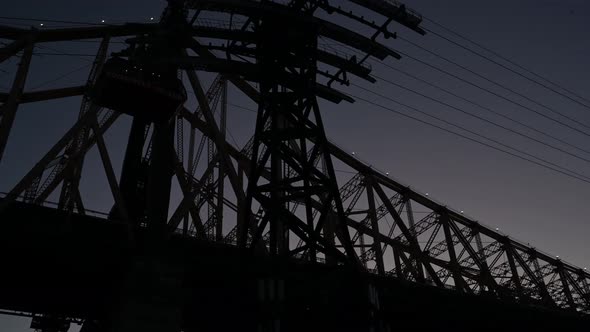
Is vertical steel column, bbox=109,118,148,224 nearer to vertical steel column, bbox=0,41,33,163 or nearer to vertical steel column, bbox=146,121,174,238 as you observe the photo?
vertical steel column, bbox=146,121,174,238

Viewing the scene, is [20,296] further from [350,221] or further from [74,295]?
[350,221]

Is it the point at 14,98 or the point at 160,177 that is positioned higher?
the point at 14,98

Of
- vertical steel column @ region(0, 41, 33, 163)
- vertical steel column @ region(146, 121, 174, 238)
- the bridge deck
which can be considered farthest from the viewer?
vertical steel column @ region(146, 121, 174, 238)

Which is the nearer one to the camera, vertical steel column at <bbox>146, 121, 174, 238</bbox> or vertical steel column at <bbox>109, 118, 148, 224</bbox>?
vertical steel column at <bbox>146, 121, 174, 238</bbox>

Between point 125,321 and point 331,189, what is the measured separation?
33.4 feet

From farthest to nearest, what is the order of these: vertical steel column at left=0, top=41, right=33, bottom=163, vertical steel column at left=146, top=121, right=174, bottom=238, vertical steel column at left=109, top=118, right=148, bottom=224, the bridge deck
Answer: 1. vertical steel column at left=109, top=118, right=148, bottom=224
2. vertical steel column at left=146, top=121, right=174, bottom=238
3. vertical steel column at left=0, top=41, right=33, bottom=163
4. the bridge deck

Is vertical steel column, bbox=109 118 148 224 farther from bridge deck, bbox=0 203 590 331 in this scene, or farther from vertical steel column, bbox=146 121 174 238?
bridge deck, bbox=0 203 590 331

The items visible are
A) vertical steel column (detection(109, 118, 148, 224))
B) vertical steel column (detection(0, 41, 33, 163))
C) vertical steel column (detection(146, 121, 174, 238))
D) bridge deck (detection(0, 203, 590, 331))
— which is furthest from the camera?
vertical steel column (detection(109, 118, 148, 224))

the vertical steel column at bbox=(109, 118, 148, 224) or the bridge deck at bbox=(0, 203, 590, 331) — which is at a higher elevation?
the vertical steel column at bbox=(109, 118, 148, 224)

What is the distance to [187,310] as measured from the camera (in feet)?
90.7

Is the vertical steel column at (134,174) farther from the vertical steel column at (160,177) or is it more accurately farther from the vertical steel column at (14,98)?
the vertical steel column at (14,98)

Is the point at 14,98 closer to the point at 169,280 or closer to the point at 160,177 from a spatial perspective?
the point at 160,177

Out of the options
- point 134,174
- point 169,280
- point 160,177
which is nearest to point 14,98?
point 160,177

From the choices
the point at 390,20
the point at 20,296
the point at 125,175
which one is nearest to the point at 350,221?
the point at 125,175
